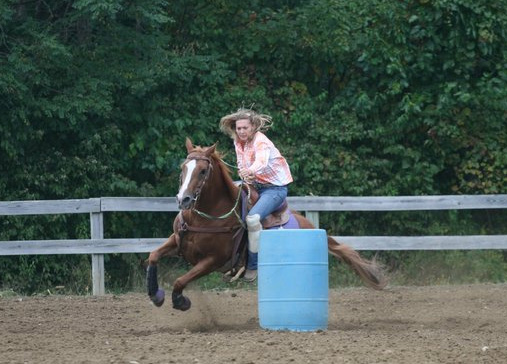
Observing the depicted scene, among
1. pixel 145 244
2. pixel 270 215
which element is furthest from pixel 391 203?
pixel 270 215

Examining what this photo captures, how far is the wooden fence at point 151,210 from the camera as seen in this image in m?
14.1

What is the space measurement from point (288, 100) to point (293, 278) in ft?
29.2

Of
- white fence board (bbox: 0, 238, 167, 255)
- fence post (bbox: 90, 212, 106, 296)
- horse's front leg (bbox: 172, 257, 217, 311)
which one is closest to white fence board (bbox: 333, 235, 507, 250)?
white fence board (bbox: 0, 238, 167, 255)

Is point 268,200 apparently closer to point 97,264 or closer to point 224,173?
point 224,173

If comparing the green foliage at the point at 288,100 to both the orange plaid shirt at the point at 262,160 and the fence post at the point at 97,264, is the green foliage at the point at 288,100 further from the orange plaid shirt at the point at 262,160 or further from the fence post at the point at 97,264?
the orange plaid shirt at the point at 262,160

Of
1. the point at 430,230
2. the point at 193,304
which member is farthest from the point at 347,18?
the point at 193,304

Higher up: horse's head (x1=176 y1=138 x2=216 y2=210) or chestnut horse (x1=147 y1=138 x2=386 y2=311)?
horse's head (x1=176 y1=138 x2=216 y2=210)

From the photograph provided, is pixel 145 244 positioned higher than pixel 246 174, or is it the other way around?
Answer: pixel 246 174

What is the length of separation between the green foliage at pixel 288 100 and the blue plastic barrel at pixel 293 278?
686 cm

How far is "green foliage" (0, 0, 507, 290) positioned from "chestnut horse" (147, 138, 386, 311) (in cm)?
566

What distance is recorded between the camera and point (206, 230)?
10.1m

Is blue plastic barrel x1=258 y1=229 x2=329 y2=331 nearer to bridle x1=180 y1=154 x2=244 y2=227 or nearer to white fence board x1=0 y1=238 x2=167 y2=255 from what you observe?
bridle x1=180 y1=154 x2=244 y2=227

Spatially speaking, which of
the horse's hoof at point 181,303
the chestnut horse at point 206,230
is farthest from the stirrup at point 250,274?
the horse's hoof at point 181,303

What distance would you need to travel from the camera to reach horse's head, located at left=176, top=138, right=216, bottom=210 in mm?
9453
